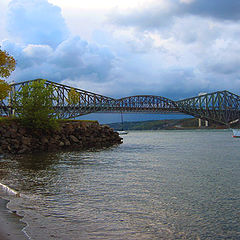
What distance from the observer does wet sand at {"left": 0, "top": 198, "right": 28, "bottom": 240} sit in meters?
6.68

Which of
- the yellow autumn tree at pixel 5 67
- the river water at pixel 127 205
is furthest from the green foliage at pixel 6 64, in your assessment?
the river water at pixel 127 205

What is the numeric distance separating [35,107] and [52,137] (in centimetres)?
569

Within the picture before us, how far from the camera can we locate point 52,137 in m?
42.4

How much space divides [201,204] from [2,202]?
7313 millimetres

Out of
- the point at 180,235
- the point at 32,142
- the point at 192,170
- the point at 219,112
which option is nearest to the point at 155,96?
the point at 219,112

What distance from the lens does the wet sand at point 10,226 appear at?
6684mm

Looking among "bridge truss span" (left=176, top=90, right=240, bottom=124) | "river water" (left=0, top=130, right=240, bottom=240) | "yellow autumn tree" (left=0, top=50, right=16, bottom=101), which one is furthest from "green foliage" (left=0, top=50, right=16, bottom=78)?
"bridge truss span" (left=176, top=90, right=240, bottom=124)

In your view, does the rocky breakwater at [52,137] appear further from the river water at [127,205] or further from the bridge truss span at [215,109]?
the bridge truss span at [215,109]

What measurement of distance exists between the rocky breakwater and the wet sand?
90.0 ft

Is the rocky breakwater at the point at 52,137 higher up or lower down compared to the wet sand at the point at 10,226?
higher up

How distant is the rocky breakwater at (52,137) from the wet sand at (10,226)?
90.0 ft

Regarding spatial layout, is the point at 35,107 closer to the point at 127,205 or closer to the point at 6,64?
the point at 6,64

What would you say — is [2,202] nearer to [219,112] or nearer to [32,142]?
[32,142]

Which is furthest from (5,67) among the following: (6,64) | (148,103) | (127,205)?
(148,103)
